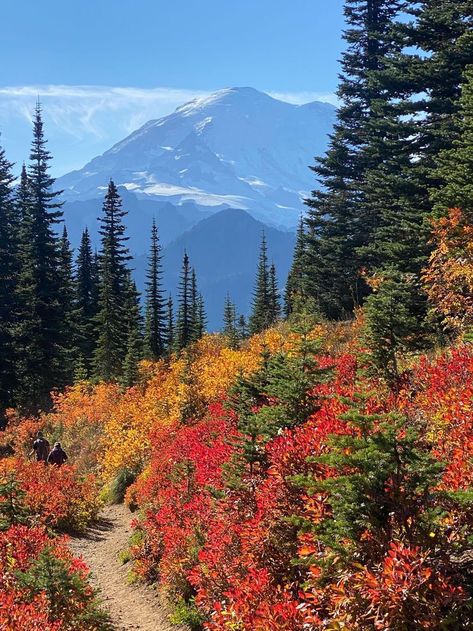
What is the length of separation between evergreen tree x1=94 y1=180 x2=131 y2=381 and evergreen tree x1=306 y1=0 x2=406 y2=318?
14.9m

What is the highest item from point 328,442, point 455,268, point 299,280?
point 455,268

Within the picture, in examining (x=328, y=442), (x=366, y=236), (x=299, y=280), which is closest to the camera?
(x=328, y=442)

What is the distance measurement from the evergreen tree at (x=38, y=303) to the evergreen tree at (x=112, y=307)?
300 cm

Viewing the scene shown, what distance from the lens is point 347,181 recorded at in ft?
97.4

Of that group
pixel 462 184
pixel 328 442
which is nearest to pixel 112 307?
pixel 462 184

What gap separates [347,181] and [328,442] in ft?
88.5

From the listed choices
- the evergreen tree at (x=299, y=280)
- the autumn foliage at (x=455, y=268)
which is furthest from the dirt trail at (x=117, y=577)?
the evergreen tree at (x=299, y=280)

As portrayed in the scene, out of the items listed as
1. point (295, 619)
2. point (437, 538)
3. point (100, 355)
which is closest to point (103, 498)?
point (295, 619)

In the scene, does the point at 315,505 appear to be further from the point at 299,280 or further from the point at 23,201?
the point at 23,201

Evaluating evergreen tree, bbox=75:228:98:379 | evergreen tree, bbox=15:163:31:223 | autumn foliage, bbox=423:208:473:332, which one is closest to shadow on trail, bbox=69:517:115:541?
autumn foliage, bbox=423:208:473:332

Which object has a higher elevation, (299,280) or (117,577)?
(299,280)

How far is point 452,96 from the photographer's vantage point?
2011cm

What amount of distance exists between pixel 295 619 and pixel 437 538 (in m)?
1.62

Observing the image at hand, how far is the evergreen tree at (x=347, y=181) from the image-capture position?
2769cm
